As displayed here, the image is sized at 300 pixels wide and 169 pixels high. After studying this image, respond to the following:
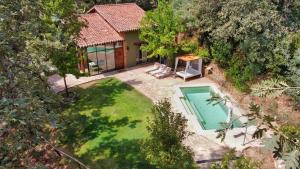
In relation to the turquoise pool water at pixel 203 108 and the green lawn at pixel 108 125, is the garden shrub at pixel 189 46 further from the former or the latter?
the green lawn at pixel 108 125

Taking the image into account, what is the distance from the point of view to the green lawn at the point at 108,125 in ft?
53.0

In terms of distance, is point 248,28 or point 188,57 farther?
point 188,57

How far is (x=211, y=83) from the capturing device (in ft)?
84.0

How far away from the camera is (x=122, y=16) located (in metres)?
29.0

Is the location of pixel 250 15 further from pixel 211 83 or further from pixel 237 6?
pixel 211 83

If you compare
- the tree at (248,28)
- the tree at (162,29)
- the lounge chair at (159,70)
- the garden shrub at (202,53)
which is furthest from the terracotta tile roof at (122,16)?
the tree at (248,28)

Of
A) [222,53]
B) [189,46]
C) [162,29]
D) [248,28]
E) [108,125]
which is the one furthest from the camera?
[189,46]

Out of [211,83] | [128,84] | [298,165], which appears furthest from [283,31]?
[298,165]

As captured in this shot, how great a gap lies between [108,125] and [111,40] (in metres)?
9.82

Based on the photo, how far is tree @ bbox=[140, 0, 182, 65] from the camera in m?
25.5

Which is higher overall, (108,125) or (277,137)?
(277,137)

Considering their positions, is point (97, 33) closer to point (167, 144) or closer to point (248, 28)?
point (248, 28)

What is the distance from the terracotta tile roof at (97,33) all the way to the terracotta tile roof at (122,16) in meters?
0.53

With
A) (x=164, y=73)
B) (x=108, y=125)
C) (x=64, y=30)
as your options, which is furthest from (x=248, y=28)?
(x=64, y=30)
